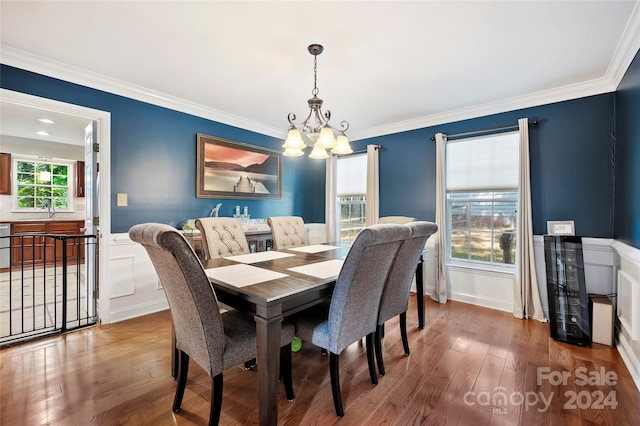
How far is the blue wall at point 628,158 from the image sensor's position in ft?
6.97

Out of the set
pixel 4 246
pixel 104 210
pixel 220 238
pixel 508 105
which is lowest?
pixel 4 246

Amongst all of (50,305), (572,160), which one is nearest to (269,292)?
(572,160)

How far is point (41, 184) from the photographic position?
574 cm

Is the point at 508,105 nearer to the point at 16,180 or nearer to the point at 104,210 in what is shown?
the point at 104,210

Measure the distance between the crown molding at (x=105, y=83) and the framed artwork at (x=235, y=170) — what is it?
30cm

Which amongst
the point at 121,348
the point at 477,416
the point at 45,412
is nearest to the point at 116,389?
the point at 45,412

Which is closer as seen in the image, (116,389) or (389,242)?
(389,242)

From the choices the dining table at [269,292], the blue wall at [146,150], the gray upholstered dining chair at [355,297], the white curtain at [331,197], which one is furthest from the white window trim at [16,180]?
the gray upholstered dining chair at [355,297]

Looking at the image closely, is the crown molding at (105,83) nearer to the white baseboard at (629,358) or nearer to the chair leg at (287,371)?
the chair leg at (287,371)

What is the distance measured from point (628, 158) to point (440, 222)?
5.58 ft

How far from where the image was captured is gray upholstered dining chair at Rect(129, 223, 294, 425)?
4.03 ft

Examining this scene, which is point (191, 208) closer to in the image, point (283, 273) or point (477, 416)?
point (283, 273)

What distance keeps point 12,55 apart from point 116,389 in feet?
8.90

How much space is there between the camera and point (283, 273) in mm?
1825
